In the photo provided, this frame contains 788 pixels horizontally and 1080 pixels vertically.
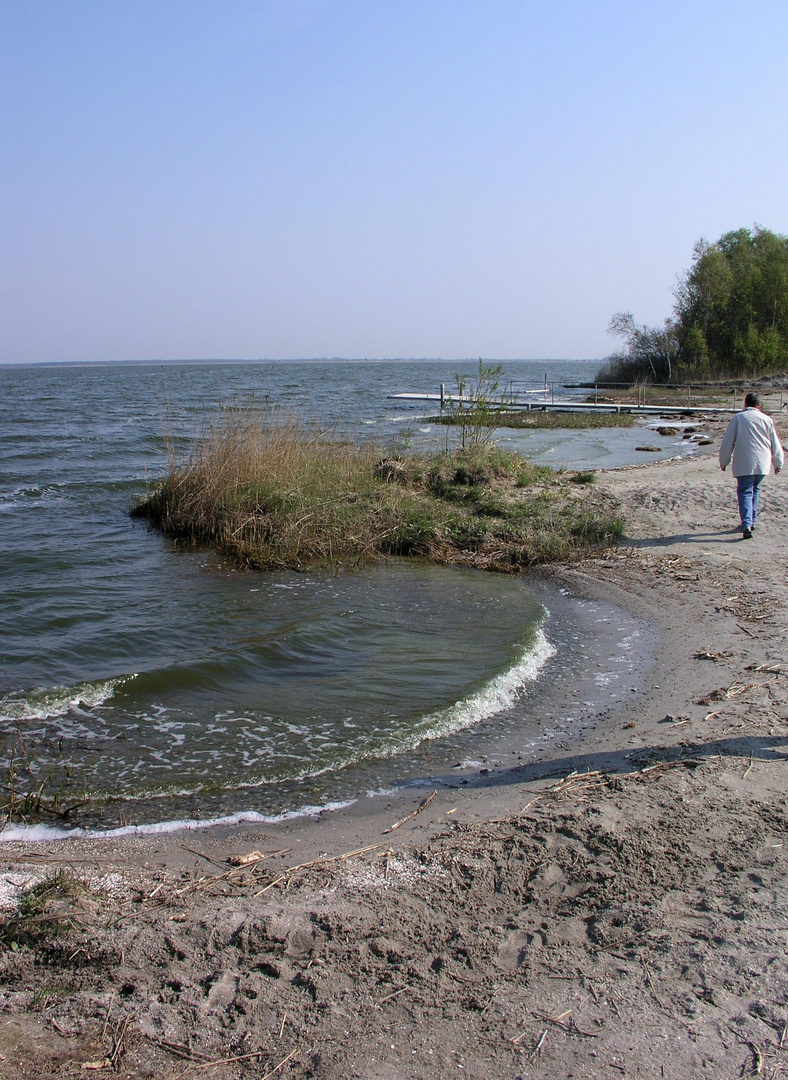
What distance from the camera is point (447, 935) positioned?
10.0 feet

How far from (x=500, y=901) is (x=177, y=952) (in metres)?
1.31

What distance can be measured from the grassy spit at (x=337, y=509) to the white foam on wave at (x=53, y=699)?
13.3 ft

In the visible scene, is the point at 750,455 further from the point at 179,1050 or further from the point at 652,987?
the point at 179,1050

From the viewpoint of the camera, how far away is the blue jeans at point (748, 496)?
10281 millimetres

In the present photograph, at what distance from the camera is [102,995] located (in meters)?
2.67

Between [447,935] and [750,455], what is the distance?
8862 mm

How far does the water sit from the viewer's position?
4.97m

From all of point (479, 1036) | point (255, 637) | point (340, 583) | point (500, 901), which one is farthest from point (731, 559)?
point (479, 1036)

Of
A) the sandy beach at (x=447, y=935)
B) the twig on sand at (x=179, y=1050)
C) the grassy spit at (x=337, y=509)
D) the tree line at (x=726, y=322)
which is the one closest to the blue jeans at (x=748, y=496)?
the grassy spit at (x=337, y=509)

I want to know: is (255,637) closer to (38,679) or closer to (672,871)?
(38,679)

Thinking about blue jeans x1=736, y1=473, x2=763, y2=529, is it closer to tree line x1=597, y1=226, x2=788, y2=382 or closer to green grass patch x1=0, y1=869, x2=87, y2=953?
green grass patch x1=0, y1=869, x2=87, y2=953

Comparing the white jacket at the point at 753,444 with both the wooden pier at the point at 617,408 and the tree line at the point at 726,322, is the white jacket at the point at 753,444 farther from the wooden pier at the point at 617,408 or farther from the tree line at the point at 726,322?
the tree line at the point at 726,322

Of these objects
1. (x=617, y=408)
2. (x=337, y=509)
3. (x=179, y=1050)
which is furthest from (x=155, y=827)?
(x=617, y=408)

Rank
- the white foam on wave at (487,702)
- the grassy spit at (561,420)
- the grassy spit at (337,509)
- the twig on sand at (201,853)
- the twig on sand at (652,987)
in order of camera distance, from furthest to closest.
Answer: the grassy spit at (561,420) → the grassy spit at (337,509) → the white foam on wave at (487,702) → the twig on sand at (201,853) → the twig on sand at (652,987)
